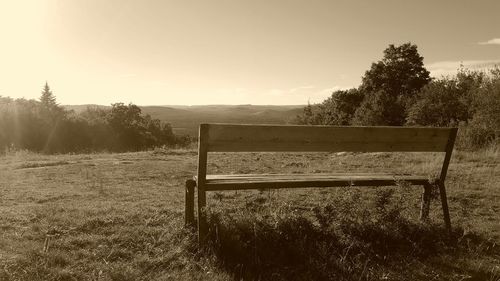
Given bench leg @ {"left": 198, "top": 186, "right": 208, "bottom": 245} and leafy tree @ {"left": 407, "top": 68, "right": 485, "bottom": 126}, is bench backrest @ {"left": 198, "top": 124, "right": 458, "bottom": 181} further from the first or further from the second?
leafy tree @ {"left": 407, "top": 68, "right": 485, "bottom": 126}

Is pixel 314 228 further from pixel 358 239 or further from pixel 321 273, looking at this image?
pixel 321 273

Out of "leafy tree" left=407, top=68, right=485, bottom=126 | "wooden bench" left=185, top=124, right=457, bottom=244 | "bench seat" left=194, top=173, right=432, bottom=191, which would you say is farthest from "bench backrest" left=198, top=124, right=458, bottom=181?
"leafy tree" left=407, top=68, right=485, bottom=126

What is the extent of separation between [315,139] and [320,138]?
70 mm

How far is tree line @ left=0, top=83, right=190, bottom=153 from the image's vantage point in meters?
50.5

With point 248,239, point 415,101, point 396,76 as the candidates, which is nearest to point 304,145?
point 248,239

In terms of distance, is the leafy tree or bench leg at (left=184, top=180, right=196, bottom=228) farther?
the leafy tree

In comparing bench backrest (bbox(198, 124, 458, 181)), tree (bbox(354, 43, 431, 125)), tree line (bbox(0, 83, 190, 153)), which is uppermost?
tree (bbox(354, 43, 431, 125))

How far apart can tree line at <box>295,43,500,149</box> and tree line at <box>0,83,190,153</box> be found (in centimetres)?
2164

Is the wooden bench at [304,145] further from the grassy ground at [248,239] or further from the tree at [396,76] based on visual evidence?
the tree at [396,76]

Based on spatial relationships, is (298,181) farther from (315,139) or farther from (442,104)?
(442,104)

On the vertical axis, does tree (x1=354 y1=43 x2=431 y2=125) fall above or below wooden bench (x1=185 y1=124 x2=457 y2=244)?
above

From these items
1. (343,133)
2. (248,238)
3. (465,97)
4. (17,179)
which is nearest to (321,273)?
(248,238)

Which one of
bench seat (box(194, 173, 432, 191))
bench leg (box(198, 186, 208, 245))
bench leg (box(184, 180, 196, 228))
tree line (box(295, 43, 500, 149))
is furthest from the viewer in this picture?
tree line (box(295, 43, 500, 149))

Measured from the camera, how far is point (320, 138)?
4.75 metres
